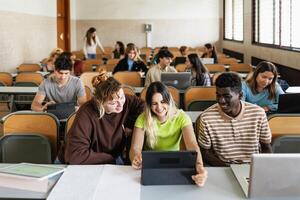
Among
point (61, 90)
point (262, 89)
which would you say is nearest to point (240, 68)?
point (262, 89)

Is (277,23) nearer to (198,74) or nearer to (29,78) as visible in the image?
(198,74)

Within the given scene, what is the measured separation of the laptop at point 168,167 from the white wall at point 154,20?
12.7 m

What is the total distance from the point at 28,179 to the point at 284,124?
6.65 feet

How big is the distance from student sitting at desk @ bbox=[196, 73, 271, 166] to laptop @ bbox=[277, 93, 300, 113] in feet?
2.75

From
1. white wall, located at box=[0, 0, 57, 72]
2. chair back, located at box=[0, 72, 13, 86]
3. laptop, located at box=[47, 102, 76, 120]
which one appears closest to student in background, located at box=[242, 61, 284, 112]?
laptop, located at box=[47, 102, 76, 120]

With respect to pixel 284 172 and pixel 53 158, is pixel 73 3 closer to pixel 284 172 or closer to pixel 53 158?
Answer: pixel 53 158

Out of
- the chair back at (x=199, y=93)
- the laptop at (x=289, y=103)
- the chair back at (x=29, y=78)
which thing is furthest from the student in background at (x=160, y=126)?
the chair back at (x=29, y=78)

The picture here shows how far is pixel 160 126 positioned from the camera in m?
2.81

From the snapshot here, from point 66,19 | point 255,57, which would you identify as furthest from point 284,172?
point 66,19

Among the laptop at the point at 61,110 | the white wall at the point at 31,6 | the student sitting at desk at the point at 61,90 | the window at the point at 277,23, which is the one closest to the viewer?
the laptop at the point at 61,110

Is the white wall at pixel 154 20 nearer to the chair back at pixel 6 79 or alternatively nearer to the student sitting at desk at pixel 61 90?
the chair back at pixel 6 79

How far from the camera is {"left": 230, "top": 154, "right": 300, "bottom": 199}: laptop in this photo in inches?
71.1

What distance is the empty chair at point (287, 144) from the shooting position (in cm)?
321

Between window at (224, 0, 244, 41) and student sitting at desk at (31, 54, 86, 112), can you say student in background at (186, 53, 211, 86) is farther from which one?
window at (224, 0, 244, 41)
